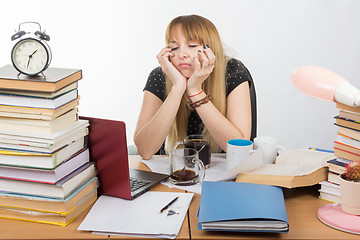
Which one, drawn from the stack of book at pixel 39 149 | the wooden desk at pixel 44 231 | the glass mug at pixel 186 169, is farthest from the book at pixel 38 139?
the glass mug at pixel 186 169

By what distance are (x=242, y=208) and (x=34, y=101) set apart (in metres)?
0.63

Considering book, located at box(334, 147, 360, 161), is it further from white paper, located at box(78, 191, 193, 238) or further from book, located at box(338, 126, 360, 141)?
white paper, located at box(78, 191, 193, 238)

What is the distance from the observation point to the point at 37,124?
1225 millimetres

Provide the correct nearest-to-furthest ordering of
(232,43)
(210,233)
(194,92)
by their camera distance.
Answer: (210,233), (194,92), (232,43)

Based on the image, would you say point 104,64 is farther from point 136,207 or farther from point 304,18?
point 136,207

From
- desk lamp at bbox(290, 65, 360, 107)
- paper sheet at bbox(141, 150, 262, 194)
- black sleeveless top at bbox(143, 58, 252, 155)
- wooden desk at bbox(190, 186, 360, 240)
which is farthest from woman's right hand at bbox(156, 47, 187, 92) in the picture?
desk lamp at bbox(290, 65, 360, 107)

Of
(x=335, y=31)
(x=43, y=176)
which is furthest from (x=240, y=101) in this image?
(x=335, y=31)

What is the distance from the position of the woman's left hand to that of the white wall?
2.17m

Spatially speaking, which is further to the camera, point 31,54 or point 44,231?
point 31,54

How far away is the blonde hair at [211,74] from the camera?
6.84ft

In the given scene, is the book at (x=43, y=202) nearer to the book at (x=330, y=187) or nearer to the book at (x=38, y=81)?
the book at (x=38, y=81)

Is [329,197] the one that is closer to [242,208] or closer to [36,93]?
[242,208]

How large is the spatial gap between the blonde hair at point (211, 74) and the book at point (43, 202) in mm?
943

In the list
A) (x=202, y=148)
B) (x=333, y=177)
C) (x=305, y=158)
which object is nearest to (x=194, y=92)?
(x=202, y=148)
